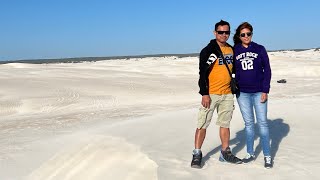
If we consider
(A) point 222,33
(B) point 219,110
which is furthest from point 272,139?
(A) point 222,33

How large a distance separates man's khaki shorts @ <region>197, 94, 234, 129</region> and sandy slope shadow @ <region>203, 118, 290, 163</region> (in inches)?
26.1

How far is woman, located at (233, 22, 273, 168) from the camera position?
209 inches

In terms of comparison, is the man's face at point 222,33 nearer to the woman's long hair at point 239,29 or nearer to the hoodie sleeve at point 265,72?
the woman's long hair at point 239,29

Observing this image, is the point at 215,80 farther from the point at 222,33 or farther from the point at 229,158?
the point at 229,158

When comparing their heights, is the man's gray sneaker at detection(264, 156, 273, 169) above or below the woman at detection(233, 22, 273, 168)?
below

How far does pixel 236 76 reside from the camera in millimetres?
5453

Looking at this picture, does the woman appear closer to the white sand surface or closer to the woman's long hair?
the woman's long hair

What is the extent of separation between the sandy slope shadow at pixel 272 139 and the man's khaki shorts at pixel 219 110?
662mm

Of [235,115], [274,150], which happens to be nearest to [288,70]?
[235,115]

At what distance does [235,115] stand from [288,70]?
2286 centimetres

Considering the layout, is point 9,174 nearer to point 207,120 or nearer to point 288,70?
point 207,120

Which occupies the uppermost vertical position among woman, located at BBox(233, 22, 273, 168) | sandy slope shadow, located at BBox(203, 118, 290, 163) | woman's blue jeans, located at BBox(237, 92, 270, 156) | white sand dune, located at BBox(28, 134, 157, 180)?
woman, located at BBox(233, 22, 273, 168)

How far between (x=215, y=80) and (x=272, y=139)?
2.42m

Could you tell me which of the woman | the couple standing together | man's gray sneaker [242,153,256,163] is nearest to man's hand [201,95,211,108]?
the couple standing together
